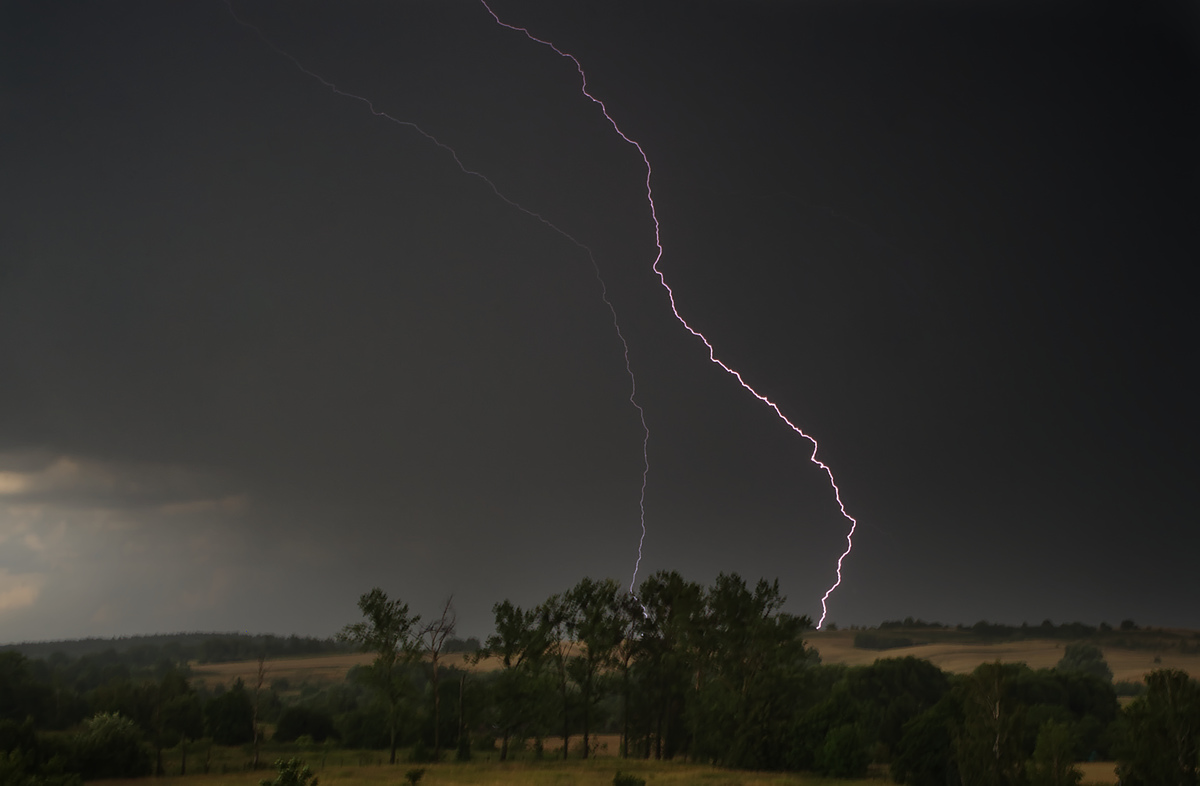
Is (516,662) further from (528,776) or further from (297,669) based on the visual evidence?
(297,669)

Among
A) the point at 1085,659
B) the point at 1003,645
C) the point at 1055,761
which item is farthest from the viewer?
the point at 1003,645

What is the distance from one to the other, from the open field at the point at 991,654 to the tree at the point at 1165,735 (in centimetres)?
6908

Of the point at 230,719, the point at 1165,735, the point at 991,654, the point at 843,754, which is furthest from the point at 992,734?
the point at 991,654

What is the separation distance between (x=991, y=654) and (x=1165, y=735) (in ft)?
311

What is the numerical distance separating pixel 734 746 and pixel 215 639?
456 feet

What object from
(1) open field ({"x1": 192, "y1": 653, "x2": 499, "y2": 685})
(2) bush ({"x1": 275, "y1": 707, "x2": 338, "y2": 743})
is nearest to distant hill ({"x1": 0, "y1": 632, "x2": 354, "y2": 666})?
(1) open field ({"x1": 192, "y1": 653, "x2": 499, "y2": 685})

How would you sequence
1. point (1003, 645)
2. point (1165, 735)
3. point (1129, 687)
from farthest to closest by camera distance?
point (1003, 645)
point (1129, 687)
point (1165, 735)

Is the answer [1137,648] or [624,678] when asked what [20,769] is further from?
[1137,648]

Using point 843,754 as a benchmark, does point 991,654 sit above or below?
below

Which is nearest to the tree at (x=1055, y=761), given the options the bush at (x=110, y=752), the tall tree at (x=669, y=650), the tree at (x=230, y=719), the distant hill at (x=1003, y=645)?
the tall tree at (x=669, y=650)

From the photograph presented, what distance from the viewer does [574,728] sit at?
146 feet

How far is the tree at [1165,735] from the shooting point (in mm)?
22516

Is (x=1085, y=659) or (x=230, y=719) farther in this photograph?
(x=1085, y=659)

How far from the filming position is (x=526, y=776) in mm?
30156
